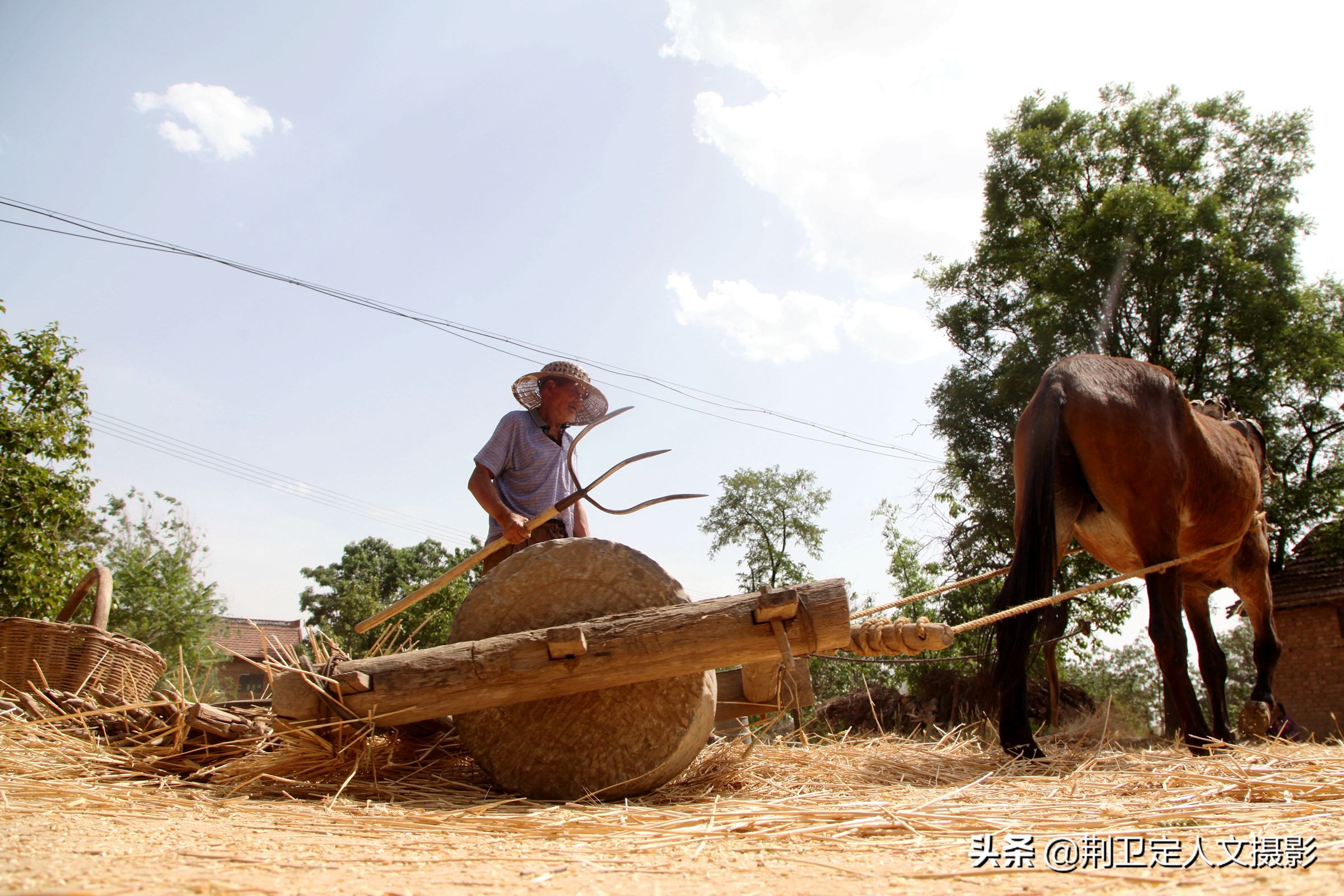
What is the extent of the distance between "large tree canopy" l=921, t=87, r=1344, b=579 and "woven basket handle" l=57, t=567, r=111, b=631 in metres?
12.3

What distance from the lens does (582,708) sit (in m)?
2.73

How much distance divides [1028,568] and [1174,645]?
2.98ft

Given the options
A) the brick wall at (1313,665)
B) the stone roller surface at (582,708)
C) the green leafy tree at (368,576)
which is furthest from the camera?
the green leafy tree at (368,576)

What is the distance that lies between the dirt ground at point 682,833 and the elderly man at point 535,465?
1.24m

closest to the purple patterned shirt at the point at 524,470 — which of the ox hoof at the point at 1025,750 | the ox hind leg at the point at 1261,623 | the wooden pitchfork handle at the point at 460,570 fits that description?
the wooden pitchfork handle at the point at 460,570

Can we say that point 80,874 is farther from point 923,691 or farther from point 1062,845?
point 923,691

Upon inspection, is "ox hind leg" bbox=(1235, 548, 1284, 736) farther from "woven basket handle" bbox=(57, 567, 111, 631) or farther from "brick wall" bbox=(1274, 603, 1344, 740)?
"brick wall" bbox=(1274, 603, 1344, 740)

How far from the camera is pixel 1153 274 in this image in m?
13.5

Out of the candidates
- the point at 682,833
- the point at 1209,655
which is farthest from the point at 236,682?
the point at 682,833

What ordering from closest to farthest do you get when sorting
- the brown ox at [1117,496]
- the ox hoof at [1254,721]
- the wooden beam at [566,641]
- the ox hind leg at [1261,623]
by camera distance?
the wooden beam at [566,641] < the brown ox at [1117,496] < the ox hoof at [1254,721] < the ox hind leg at [1261,623]

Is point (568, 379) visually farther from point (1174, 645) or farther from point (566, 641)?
point (1174, 645)

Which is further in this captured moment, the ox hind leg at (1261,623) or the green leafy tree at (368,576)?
the green leafy tree at (368,576)

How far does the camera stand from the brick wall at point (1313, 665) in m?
13.6

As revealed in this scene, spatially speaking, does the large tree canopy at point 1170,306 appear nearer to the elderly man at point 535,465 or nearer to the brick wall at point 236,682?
the elderly man at point 535,465
